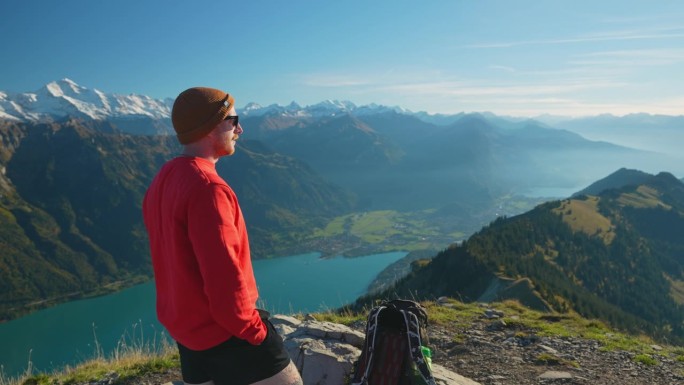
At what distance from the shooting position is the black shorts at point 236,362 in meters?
3.43

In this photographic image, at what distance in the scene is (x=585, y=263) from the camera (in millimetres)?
113688

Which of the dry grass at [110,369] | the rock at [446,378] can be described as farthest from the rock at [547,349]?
the dry grass at [110,369]

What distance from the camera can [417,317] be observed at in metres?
6.12

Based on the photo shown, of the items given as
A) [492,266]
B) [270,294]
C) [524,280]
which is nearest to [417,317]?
[524,280]

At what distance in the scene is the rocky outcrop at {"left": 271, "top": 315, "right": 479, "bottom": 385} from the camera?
6625mm

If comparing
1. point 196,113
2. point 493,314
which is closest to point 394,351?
point 196,113

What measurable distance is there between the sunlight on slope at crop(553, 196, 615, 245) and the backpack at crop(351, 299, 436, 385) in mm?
139883

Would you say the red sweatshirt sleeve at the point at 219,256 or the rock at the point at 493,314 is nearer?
the red sweatshirt sleeve at the point at 219,256

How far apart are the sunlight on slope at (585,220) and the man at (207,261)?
5627 inches

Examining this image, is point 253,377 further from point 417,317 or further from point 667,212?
point 667,212

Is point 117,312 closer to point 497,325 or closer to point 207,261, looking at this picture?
point 497,325

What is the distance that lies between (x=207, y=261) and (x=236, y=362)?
0.93m

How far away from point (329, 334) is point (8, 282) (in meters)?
229

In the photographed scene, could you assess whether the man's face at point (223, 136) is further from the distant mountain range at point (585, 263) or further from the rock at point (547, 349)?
the distant mountain range at point (585, 263)
